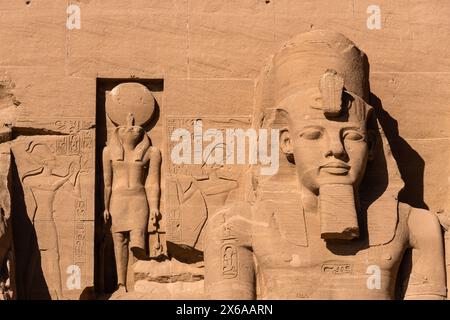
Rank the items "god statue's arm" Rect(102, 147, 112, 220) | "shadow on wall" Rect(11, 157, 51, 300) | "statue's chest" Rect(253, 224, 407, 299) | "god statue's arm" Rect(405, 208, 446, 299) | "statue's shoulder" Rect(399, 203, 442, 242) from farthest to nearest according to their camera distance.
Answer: "god statue's arm" Rect(102, 147, 112, 220) → "shadow on wall" Rect(11, 157, 51, 300) → "statue's shoulder" Rect(399, 203, 442, 242) → "god statue's arm" Rect(405, 208, 446, 299) → "statue's chest" Rect(253, 224, 407, 299)

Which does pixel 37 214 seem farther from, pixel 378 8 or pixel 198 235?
pixel 378 8

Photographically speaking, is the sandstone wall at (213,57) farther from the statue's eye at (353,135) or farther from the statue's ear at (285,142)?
the statue's eye at (353,135)

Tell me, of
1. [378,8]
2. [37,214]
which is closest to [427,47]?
[378,8]

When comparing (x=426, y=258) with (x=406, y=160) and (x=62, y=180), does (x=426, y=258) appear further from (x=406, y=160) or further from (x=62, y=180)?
(x=62, y=180)

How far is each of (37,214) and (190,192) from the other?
1223mm

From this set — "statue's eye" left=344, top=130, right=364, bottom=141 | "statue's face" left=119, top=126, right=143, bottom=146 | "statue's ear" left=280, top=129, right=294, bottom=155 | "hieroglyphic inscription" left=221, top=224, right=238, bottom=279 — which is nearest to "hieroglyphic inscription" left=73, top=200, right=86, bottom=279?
"statue's face" left=119, top=126, right=143, bottom=146

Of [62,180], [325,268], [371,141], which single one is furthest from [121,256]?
[371,141]

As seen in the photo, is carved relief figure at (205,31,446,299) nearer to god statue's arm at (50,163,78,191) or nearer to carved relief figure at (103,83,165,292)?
carved relief figure at (103,83,165,292)

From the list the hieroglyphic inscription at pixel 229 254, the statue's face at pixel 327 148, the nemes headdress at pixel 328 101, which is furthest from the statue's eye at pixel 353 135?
the hieroglyphic inscription at pixel 229 254

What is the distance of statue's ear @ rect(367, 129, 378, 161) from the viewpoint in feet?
39.4

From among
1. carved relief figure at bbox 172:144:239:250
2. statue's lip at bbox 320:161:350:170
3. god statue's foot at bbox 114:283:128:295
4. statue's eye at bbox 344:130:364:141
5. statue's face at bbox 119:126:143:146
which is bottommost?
god statue's foot at bbox 114:283:128:295

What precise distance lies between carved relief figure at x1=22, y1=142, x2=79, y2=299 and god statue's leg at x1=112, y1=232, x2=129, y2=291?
479 millimetres

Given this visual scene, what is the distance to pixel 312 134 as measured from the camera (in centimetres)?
1171

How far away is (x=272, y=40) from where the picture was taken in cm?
1304
